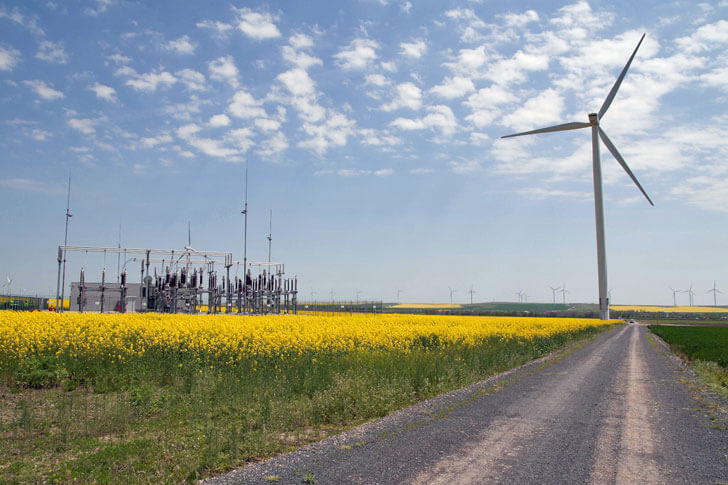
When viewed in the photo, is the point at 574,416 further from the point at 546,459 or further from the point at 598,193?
the point at 598,193

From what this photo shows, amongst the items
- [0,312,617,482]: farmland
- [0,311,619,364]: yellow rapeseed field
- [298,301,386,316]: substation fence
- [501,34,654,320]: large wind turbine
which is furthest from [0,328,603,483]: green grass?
[501,34,654,320]: large wind turbine

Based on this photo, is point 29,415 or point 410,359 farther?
point 410,359

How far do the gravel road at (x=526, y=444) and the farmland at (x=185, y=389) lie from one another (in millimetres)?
964

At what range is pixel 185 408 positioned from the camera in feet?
34.3

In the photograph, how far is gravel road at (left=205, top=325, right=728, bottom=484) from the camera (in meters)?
7.16

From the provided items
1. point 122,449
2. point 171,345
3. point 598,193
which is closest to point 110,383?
point 171,345

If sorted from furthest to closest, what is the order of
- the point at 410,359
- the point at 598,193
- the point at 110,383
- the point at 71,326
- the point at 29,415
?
the point at 598,193
the point at 71,326
the point at 410,359
the point at 110,383
the point at 29,415

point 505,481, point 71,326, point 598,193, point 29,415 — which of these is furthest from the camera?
point 598,193

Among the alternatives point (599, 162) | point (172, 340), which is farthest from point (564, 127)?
point (172, 340)

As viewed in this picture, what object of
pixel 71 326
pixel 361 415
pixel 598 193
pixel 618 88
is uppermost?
pixel 618 88

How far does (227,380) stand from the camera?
12.4 m

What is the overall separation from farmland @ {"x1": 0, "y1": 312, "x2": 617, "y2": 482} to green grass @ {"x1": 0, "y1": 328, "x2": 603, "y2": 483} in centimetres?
3

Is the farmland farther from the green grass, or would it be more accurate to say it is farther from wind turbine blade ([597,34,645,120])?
wind turbine blade ([597,34,645,120])

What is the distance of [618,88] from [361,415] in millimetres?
68421
